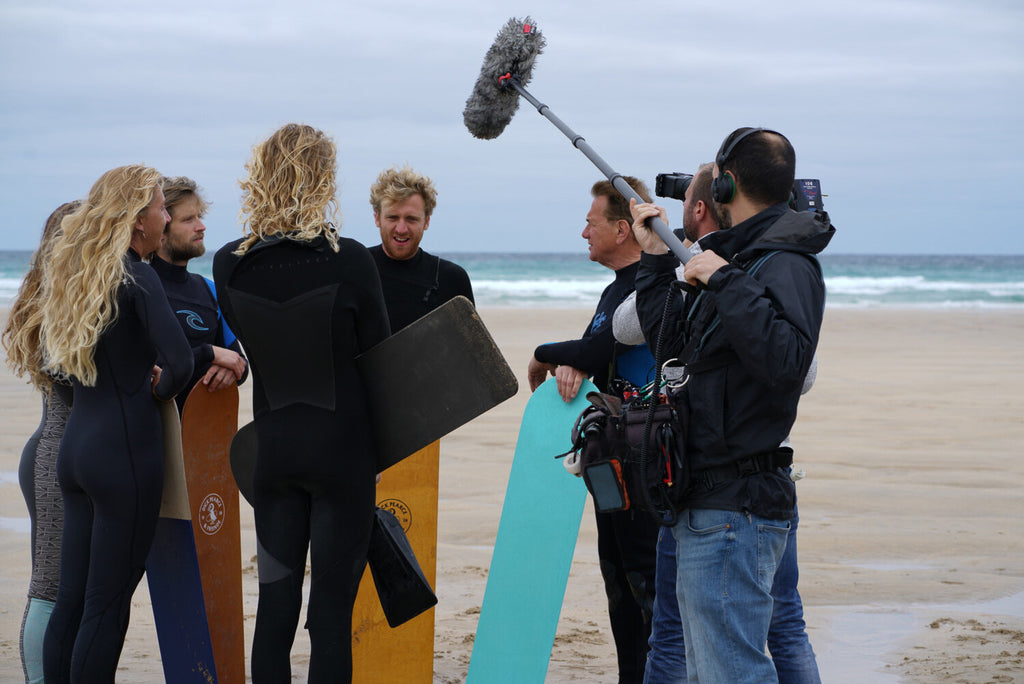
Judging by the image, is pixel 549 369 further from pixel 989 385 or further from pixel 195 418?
pixel 989 385

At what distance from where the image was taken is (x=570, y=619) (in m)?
4.20

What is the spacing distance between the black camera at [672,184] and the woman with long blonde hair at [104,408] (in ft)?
4.58

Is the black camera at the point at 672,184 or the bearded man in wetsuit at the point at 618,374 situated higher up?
the black camera at the point at 672,184

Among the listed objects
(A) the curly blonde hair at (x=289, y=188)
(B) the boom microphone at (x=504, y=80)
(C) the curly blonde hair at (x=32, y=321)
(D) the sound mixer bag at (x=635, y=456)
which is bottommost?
(D) the sound mixer bag at (x=635, y=456)

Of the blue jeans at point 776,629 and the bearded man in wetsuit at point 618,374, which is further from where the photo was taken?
the bearded man in wetsuit at point 618,374

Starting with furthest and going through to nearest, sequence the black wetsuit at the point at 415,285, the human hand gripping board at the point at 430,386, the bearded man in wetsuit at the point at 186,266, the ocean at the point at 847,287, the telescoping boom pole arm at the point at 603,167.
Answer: the ocean at the point at 847,287 → the black wetsuit at the point at 415,285 → the bearded man in wetsuit at the point at 186,266 → the human hand gripping board at the point at 430,386 → the telescoping boom pole arm at the point at 603,167

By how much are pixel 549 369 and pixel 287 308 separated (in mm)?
1266

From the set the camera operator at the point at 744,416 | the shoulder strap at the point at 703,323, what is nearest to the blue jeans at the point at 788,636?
the camera operator at the point at 744,416

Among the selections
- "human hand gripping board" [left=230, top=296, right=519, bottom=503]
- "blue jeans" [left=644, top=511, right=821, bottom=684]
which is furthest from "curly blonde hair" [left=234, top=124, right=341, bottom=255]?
"blue jeans" [left=644, top=511, right=821, bottom=684]

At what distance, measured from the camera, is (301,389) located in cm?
243

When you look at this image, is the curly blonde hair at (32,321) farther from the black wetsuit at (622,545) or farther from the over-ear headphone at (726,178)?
the over-ear headphone at (726,178)

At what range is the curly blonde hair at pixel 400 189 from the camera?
3.49m

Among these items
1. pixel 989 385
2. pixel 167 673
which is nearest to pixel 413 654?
pixel 167 673

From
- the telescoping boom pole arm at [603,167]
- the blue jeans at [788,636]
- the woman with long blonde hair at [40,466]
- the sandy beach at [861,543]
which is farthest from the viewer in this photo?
the sandy beach at [861,543]
